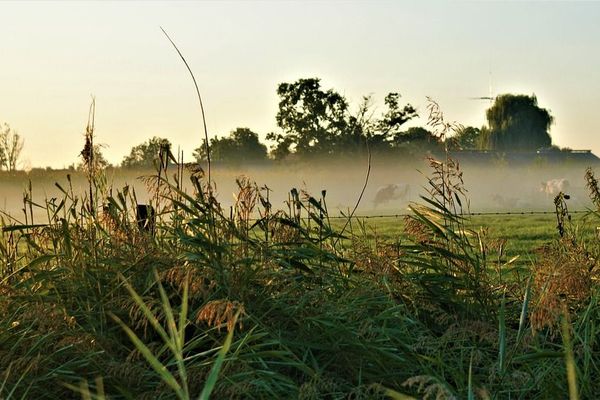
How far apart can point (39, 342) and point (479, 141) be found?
219 ft

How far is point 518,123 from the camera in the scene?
6875cm

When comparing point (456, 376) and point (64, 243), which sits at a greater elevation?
point (64, 243)

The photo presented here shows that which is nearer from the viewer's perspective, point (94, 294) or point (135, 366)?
point (135, 366)

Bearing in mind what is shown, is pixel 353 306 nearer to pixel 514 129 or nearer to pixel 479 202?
pixel 479 202

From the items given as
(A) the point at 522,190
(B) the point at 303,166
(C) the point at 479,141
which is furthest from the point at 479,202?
(C) the point at 479,141

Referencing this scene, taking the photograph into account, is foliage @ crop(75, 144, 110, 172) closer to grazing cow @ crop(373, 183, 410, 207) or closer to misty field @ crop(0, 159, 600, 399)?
misty field @ crop(0, 159, 600, 399)

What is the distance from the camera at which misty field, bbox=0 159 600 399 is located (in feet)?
10.9

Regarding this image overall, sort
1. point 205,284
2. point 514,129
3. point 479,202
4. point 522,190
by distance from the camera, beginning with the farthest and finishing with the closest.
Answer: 1. point 514,129
2. point 522,190
3. point 479,202
4. point 205,284

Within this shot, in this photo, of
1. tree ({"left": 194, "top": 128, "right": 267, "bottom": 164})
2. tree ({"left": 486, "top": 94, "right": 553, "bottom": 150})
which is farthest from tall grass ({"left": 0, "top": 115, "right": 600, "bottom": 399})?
tree ({"left": 486, "top": 94, "right": 553, "bottom": 150})

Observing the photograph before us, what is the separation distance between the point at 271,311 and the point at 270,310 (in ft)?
0.48

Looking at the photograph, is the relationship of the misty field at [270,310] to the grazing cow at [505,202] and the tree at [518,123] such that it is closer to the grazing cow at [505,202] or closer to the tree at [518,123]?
the grazing cow at [505,202]

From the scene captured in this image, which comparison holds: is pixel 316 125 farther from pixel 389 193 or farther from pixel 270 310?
pixel 270 310

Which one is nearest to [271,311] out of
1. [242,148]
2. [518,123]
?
[242,148]

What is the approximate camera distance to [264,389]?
326 cm
